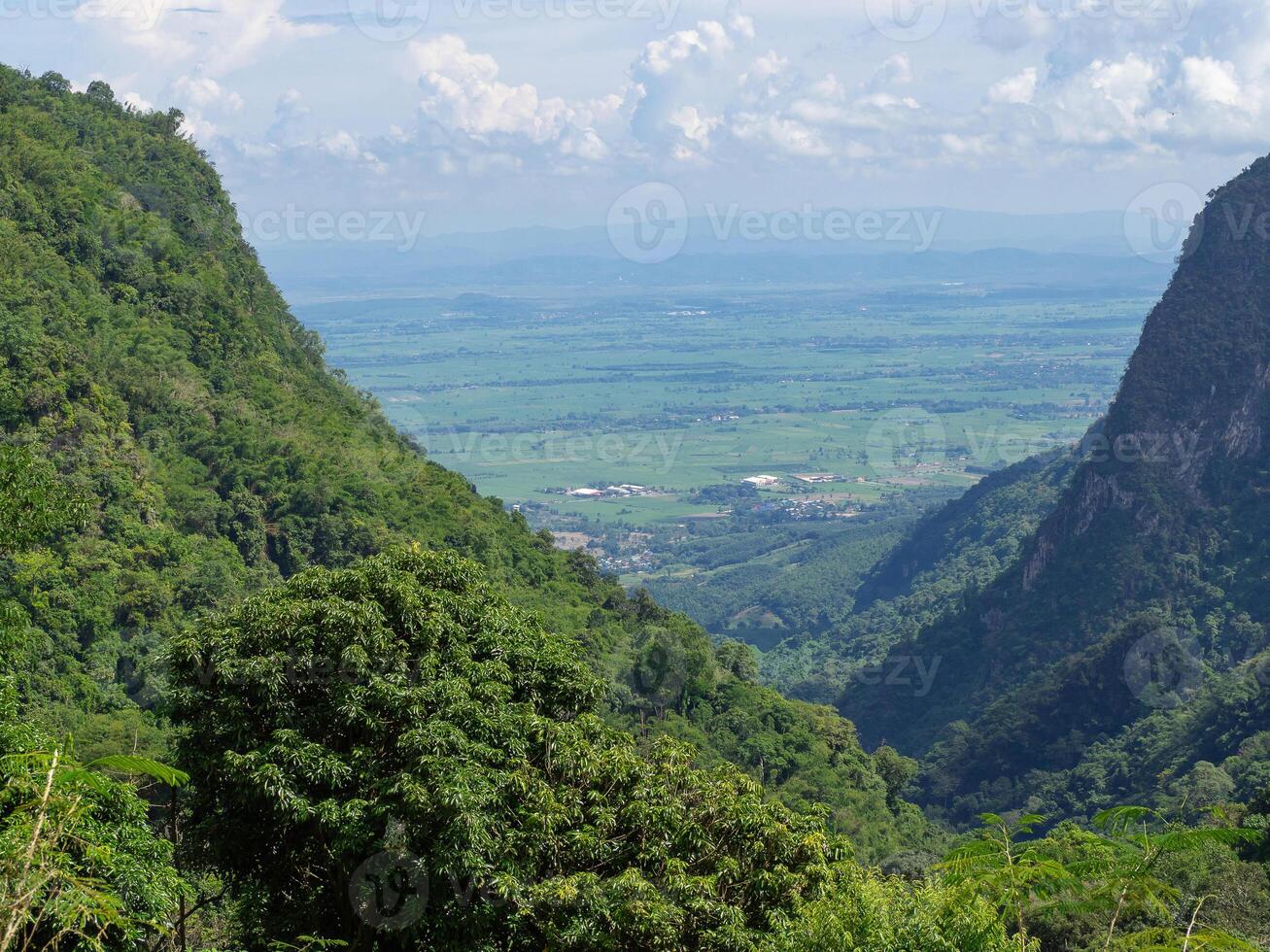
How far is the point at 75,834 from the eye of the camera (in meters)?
9.08

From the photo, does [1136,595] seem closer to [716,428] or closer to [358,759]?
[358,759]

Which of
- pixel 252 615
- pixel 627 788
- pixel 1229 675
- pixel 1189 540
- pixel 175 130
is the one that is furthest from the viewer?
pixel 1189 540

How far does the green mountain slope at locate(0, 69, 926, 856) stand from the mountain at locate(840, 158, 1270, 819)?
17.4 meters

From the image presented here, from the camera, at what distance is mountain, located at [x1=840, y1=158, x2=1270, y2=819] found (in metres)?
57.0

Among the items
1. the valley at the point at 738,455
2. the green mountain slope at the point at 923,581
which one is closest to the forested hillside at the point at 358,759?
the green mountain slope at the point at 923,581

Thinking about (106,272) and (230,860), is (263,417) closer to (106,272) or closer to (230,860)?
(106,272)

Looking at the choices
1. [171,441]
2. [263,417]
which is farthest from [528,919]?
[263,417]

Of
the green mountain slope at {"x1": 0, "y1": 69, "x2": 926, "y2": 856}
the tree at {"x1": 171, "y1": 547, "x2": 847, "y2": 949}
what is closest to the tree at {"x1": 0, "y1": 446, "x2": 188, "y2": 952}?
the tree at {"x1": 171, "y1": 547, "x2": 847, "y2": 949}

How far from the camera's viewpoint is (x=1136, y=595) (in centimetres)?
6988

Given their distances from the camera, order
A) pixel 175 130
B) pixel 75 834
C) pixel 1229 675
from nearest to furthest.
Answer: pixel 75 834 → pixel 1229 675 → pixel 175 130

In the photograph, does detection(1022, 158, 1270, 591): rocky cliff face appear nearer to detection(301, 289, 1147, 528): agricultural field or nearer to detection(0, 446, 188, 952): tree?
detection(301, 289, 1147, 528): agricultural field

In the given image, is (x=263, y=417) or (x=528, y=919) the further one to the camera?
(x=263, y=417)

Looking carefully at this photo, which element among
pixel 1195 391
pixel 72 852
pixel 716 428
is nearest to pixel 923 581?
pixel 1195 391

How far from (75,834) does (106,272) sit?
129 ft
